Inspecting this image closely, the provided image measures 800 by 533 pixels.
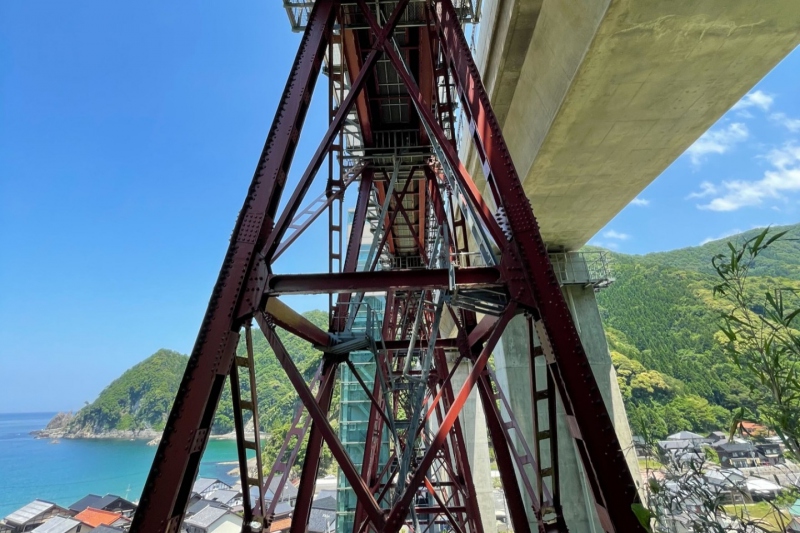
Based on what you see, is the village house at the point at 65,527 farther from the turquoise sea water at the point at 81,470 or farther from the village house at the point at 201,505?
the turquoise sea water at the point at 81,470

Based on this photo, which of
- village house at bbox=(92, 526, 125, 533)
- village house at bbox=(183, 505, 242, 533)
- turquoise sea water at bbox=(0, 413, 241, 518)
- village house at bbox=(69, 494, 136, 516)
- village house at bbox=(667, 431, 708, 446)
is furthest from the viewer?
turquoise sea water at bbox=(0, 413, 241, 518)

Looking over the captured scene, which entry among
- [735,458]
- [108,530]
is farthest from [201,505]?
[735,458]

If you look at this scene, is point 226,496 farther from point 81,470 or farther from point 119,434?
point 119,434

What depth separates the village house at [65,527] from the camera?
2464 centimetres

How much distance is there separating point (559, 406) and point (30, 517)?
148 feet

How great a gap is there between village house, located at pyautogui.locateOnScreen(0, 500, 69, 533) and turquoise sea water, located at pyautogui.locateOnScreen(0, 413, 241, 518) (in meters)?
25.1

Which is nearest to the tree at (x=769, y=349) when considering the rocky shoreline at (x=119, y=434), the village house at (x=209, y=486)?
the village house at (x=209, y=486)

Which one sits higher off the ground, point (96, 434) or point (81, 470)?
point (96, 434)

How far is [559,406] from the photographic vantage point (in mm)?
12094

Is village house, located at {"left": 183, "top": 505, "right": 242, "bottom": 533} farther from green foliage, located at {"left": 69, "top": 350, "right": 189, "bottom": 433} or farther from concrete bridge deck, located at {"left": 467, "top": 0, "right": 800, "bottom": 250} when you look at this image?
green foliage, located at {"left": 69, "top": 350, "right": 189, "bottom": 433}

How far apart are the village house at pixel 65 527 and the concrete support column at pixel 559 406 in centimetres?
3172

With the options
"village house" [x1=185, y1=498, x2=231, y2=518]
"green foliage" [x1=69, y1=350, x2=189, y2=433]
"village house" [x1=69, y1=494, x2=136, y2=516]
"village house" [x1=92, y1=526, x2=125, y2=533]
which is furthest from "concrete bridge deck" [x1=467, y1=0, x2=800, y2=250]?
"green foliage" [x1=69, y1=350, x2=189, y2=433]

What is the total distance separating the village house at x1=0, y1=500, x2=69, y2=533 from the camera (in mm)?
30188

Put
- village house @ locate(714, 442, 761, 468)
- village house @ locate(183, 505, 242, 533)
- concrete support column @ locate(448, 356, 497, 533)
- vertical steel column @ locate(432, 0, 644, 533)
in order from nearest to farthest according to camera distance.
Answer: village house @ locate(714, 442, 761, 468), vertical steel column @ locate(432, 0, 644, 533), concrete support column @ locate(448, 356, 497, 533), village house @ locate(183, 505, 242, 533)
